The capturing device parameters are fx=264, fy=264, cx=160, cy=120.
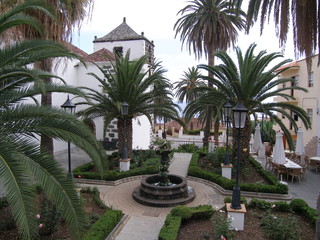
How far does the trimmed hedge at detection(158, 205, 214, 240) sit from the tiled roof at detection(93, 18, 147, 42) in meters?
17.7

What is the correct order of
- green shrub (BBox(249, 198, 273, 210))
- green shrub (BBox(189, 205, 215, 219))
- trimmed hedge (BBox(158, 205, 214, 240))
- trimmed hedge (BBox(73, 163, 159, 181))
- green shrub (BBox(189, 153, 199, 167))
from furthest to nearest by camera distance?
green shrub (BBox(189, 153, 199, 167))
trimmed hedge (BBox(73, 163, 159, 181))
green shrub (BBox(249, 198, 273, 210))
green shrub (BBox(189, 205, 215, 219))
trimmed hedge (BBox(158, 205, 214, 240))

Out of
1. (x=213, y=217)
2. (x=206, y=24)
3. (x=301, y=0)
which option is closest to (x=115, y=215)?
(x=213, y=217)

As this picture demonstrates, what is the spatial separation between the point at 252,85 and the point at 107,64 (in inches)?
473

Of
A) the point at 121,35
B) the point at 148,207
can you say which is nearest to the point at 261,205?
the point at 148,207

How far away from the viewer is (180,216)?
7.79 metres

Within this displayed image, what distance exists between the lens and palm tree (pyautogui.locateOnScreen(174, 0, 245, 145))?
19.2 meters

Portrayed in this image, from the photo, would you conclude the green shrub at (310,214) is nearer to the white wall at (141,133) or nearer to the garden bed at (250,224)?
the garden bed at (250,224)

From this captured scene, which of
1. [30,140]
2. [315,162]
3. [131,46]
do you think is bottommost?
[315,162]

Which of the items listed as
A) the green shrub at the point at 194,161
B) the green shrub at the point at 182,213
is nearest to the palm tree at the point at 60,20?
the green shrub at the point at 182,213

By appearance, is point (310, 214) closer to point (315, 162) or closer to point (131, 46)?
point (315, 162)

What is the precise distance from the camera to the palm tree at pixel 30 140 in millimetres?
3732

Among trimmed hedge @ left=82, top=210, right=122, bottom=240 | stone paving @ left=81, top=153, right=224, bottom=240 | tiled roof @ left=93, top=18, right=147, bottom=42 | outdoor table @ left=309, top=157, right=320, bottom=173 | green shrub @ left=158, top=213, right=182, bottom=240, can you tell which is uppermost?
tiled roof @ left=93, top=18, right=147, bottom=42

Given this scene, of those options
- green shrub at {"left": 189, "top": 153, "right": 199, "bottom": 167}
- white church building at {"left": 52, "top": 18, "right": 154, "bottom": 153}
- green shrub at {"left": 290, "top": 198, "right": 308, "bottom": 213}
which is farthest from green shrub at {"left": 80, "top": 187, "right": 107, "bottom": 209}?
white church building at {"left": 52, "top": 18, "right": 154, "bottom": 153}

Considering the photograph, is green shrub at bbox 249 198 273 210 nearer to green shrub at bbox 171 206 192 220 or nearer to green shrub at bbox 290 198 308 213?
green shrub at bbox 290 198 308 213
